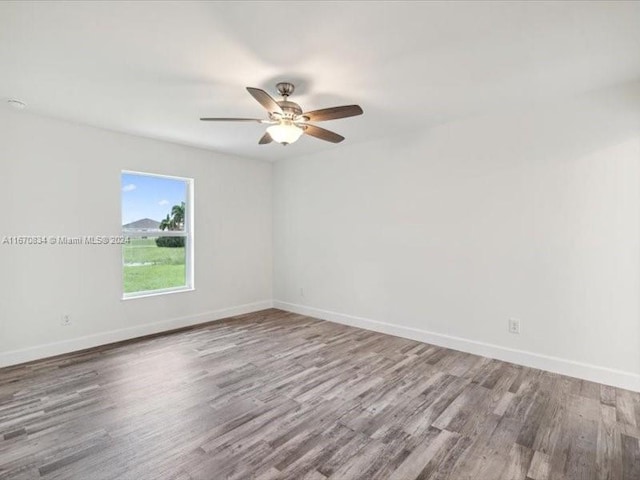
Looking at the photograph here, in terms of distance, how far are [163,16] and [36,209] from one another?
8.86 feet

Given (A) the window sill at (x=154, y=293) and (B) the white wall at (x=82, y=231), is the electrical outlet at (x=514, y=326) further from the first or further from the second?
(A) the window sill at (x=154, y=293)

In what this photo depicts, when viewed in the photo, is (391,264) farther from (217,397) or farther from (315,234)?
(217,397)

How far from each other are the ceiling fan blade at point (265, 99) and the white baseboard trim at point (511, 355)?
9.56 ft

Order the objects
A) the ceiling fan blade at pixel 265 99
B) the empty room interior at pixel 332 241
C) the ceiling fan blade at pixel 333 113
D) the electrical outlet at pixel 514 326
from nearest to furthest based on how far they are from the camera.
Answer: the empty room interior at pixel 332 241 → the ceiling fan blade at pixel 265 99 → the ceiling fan blade at pixel 333 113 → the electrical outlet at pixel 514 326

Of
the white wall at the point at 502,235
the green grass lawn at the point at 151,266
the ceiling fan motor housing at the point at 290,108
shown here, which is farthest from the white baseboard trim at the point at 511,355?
the ceiling fan motor housing at the point at 290,108

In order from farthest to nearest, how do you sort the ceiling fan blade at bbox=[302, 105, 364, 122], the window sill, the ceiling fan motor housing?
the window sill < the ceiling fan motor housing < the ceiling fan blade at bbox=[302, 105, 364, 122]

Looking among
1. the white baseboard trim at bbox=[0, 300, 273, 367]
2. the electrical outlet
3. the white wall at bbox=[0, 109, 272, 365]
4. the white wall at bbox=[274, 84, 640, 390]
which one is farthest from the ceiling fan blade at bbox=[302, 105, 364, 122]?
the white baseboard trim at bbox=[0, 300, 273, 367]

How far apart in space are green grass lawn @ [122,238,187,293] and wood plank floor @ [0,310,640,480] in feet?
3.19

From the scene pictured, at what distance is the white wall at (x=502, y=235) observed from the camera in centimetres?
278

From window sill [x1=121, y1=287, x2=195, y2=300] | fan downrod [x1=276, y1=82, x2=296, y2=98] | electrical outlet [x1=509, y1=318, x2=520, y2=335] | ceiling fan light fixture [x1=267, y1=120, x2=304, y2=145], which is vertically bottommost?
electrical outlet [x1=509, y1=318, x2=520, y2=335]

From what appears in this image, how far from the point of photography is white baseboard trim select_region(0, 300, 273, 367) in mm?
3281

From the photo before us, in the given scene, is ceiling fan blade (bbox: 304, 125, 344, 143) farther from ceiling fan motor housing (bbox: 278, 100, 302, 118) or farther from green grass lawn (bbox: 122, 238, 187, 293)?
green grass lawn (bbox: 122, 238, 187, 293)

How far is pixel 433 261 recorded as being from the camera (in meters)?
3.83

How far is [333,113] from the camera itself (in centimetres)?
249
